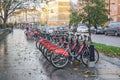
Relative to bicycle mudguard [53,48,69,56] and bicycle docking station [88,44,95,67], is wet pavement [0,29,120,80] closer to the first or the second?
bicycle docking station [88,44,95,67]

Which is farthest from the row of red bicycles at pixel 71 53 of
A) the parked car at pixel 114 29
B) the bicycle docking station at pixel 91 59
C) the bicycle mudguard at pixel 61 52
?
the parked car at pixel 114 29

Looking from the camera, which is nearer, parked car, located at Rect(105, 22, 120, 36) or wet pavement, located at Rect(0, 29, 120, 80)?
wet pavement, located at Rect(0, 29, 120, 80)

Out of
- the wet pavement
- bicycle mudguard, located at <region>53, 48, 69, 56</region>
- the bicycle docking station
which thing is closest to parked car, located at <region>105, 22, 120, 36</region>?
the wet pavement

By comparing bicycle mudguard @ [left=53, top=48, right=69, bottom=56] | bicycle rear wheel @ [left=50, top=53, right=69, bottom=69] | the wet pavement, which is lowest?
the wet pavement

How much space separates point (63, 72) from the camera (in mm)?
10336

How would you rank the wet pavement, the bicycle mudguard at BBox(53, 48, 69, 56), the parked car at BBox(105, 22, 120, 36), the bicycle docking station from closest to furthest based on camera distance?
the wet pavement → the bicycle mudguard at BBox(53, 48, 69, 56) → the bicycle docking station → the parked car at BBox(105, 22, 120, 36)

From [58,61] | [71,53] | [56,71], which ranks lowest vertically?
[56,71]

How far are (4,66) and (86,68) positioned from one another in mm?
3075

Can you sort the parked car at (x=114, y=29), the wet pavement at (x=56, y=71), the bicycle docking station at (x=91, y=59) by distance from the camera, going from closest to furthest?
the wet pavement at (x=56, y=71) → the bicycle docking station at (x=91, y=59) → the parked car at (x=114, y=29)

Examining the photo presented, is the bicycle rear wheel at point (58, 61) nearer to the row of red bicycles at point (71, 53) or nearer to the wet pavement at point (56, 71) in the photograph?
the row of red bicycles at point (71, 53)

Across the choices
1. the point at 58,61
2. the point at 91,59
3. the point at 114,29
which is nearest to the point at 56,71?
the point at 58,61

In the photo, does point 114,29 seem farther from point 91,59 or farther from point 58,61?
point 58,61

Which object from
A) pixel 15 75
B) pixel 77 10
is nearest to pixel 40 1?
pixel 77 10

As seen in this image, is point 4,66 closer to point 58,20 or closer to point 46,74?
point 46,74
